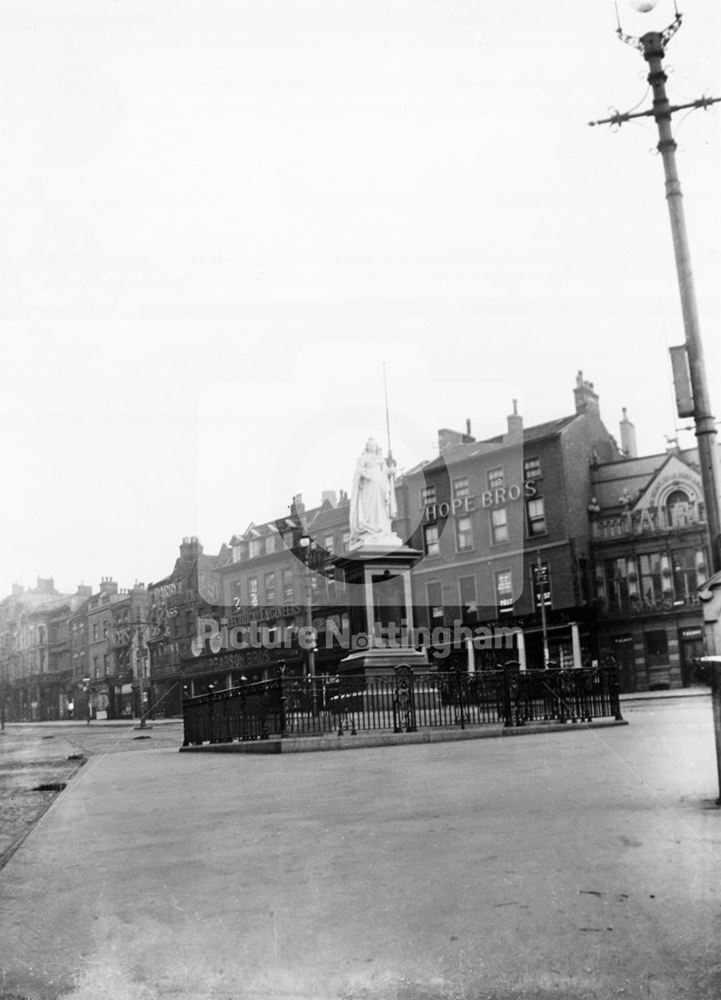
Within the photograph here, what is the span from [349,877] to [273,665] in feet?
183

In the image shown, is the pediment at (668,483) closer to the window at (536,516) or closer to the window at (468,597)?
the window at (536,516)

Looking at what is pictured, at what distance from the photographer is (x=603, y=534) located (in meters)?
48.7

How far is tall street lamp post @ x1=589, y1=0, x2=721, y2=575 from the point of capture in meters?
6.69

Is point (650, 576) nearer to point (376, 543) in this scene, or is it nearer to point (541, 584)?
point (541, 584)

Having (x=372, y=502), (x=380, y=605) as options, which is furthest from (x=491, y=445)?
(x=380, y=605)

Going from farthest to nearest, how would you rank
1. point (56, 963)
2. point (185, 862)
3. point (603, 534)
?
1. point (603, 534)
2. point (185, 862)
3. point (56, 963)

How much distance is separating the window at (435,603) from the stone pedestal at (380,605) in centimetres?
2928

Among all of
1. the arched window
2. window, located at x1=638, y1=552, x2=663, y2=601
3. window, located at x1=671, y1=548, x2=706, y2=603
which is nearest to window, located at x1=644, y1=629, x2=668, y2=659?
window, located at x1=638, y1=552, x2=663, y2=601

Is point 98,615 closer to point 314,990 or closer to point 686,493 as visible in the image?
point 686,493

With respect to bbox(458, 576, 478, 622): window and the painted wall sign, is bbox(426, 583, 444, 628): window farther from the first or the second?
the painted wall sign

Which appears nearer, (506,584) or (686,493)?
(686,493)

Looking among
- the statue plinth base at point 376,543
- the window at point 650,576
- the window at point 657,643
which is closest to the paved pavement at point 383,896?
the statue plinth base at point 376,543

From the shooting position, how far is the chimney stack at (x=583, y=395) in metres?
51.4

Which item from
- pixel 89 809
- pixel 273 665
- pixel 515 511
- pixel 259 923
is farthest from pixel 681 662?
pixel 259 923
